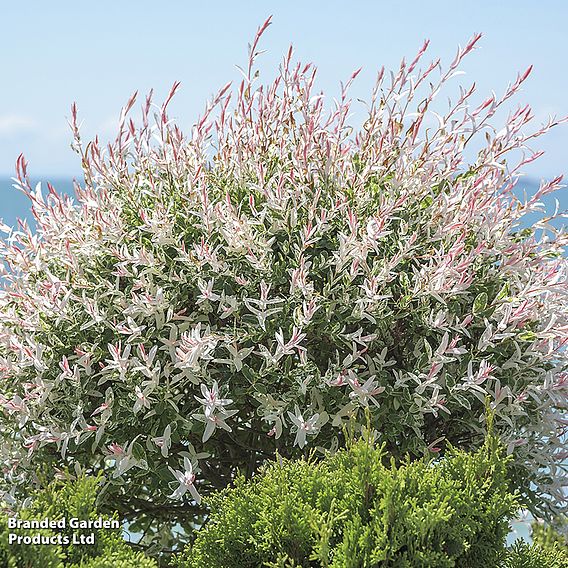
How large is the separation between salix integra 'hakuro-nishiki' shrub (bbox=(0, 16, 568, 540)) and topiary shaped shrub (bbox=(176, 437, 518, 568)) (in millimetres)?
398

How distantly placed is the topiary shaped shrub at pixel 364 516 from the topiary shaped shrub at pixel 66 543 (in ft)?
1.20

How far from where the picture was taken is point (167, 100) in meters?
4.01

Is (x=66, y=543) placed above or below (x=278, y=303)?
below

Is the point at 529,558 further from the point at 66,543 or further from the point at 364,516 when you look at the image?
the point at 66,543

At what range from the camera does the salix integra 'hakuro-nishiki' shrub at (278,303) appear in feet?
12.0

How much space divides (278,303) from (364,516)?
40.2 inches

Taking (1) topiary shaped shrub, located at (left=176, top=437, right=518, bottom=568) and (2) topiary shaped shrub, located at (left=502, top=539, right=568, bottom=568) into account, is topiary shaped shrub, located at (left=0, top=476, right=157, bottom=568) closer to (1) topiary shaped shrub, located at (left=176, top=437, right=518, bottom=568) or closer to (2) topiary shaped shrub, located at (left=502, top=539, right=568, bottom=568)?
(1) topiary shaped shrub, located at (left=176, top=437, right=518, bottom=568)

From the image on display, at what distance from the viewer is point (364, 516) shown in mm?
3002

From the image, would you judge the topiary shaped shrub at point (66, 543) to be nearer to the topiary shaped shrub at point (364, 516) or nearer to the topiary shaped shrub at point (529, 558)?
the topiary shaped shrub at point (364, 516)

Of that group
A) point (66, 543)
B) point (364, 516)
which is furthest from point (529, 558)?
point (66, 543)

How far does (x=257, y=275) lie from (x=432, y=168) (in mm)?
920

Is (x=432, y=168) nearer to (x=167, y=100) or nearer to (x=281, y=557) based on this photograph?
(x=167, y=100)

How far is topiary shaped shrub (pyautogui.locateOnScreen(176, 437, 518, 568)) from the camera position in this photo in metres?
2.91

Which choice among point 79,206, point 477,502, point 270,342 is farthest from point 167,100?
point 477,502
